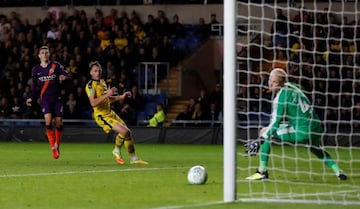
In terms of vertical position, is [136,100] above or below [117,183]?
above

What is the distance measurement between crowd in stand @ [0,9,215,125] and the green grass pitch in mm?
8832

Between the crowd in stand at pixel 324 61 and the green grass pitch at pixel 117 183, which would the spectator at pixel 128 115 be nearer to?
the green grass pitch at pixel 117 183

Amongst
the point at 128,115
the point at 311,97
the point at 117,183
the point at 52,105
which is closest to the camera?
the point at 117,183

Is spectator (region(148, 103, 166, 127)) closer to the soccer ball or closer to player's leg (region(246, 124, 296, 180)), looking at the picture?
player's leg (region(246, 124, 296, 180))

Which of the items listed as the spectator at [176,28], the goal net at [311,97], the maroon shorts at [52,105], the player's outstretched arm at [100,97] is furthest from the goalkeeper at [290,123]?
the spectator at [176,28]

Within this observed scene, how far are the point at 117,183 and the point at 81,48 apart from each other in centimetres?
1806

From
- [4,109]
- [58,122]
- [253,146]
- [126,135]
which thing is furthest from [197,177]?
[4,109]

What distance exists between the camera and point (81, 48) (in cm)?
3019

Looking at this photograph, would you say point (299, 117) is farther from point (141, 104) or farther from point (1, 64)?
point (1, 64)

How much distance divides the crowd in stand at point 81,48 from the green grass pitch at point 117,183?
8832mm

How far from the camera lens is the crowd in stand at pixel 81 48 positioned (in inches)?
1136

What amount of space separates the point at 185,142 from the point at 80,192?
14824 mm

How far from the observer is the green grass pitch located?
10.0 m

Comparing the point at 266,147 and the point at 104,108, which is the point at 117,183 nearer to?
the point at 266,147
